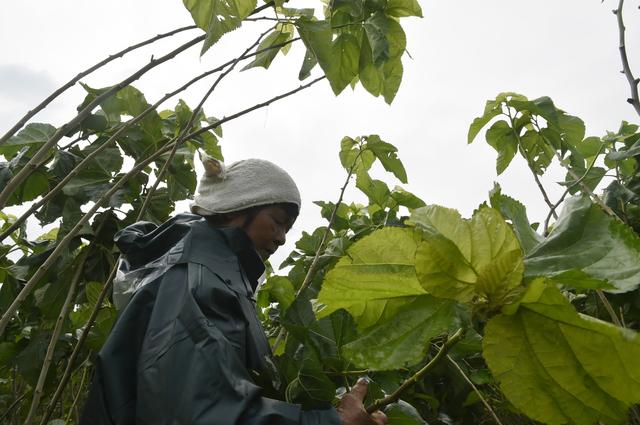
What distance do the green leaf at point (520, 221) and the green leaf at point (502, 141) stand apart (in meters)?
1.09

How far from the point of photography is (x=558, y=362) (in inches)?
22.3

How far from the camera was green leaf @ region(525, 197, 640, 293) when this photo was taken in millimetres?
549

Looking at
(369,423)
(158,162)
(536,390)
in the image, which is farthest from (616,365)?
(158,162)

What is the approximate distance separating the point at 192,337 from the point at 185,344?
2 cm

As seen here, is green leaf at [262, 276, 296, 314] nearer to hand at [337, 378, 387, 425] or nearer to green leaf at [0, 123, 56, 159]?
hand at [337, 378, 387, 425]

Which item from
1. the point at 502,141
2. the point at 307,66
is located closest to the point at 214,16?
the point at 307,66

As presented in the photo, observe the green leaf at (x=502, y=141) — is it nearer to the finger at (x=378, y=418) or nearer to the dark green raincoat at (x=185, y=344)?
the dark green raincoat at (x=185, y=344)

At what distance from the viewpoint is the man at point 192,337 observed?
897 mm

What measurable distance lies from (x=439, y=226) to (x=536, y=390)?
0.18 m

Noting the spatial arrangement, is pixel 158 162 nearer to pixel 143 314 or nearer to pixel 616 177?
pixel 143 314

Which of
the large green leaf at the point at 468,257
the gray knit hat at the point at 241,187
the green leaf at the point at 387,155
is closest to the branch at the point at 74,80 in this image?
the gray knit hat at the point at 241,187

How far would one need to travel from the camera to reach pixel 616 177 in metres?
1.80

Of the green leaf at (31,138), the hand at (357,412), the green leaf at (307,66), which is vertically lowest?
the hand at (357,412)

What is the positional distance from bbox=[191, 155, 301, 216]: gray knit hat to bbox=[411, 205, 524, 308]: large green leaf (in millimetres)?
1107
